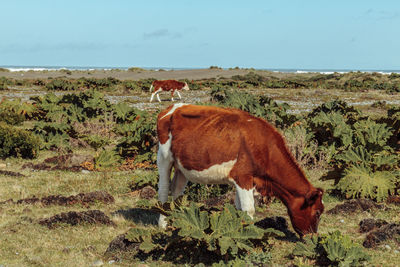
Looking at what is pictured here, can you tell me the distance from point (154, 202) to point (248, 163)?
3619mm

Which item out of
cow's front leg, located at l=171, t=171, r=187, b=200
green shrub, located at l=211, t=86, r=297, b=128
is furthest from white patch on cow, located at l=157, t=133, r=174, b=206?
green shrub, located at l=211, t=86, r=297, b=128

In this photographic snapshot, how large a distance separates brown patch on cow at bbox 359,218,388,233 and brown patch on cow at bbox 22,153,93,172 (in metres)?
8.65

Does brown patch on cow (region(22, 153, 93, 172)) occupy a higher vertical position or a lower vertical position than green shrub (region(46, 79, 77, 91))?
lower

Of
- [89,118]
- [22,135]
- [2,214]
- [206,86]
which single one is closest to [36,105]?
[89,118]

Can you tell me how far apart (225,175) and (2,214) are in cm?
524

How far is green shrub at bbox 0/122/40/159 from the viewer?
15.5m

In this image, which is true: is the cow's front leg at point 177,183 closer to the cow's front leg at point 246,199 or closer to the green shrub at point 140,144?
the cow's front leg at point 246,199

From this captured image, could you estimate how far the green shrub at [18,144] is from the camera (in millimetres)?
15500

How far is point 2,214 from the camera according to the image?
386 inches

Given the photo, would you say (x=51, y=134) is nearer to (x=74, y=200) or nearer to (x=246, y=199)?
(x=74, y=200)

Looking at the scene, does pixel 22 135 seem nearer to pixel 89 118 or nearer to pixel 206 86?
pixel 89 118

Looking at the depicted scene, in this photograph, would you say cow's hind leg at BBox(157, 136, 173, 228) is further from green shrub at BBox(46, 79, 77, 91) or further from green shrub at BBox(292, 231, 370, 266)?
green shrub at BBox(46, 79, 77, 91)

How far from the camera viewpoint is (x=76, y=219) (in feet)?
30.5

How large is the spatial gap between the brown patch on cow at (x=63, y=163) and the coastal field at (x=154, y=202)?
4 centimetres
